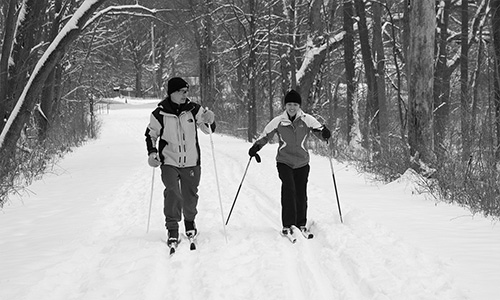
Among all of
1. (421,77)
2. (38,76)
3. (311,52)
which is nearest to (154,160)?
(38,76)

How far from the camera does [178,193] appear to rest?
18.5 ft

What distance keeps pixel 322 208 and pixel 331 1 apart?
15165mm

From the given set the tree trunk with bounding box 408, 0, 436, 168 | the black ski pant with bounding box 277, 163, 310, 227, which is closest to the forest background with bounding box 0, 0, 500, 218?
the tree trunk with bounding box 408, 0, 436, 168

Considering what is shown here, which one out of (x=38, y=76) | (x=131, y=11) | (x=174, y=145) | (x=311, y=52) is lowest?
(x=174, y=145)

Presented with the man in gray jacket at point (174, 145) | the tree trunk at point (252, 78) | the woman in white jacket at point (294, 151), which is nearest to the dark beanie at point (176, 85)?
the man in gray jacket at point (174, 145)

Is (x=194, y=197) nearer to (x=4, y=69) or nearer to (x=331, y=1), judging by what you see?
(x=4, y=69)

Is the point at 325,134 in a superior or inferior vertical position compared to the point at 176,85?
inferior

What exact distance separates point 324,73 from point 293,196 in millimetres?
18844

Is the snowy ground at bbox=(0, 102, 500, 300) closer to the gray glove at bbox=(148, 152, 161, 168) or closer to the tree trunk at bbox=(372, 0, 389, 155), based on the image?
the gray glove at bbox=(148, 152, 161, 168)

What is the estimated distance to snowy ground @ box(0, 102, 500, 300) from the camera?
406 centimetres

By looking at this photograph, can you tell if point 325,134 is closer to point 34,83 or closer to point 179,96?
point 179,96

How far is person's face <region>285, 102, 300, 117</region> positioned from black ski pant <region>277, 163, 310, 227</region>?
0.68 meters

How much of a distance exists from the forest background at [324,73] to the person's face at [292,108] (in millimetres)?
3100

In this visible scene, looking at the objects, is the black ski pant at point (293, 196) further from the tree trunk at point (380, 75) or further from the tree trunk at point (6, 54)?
the tree trunk at point (380, 75)
